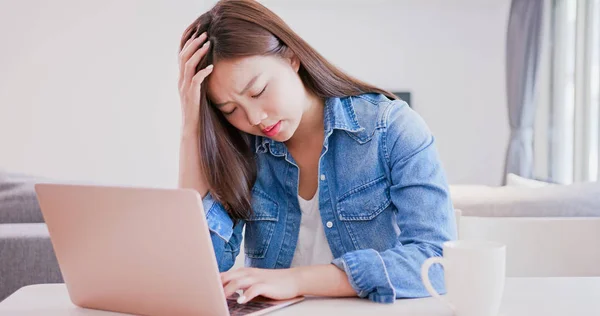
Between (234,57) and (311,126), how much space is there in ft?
0.77

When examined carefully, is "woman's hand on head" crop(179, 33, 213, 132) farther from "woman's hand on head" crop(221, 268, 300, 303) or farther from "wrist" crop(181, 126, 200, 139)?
"woman's hand on head" crop(221, 268, 300, 303)

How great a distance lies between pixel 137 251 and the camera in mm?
936

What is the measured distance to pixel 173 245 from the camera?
902 mm

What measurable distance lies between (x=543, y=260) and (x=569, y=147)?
416cm

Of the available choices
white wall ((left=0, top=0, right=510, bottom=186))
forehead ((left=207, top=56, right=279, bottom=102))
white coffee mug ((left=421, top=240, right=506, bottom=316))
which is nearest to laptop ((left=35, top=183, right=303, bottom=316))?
white coffee mug ((left=421, top=240, right=506, bottom=316))

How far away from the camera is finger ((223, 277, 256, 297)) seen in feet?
3.39

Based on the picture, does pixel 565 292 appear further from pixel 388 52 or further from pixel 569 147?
pixel 388 52

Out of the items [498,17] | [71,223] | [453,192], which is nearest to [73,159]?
[453,192]

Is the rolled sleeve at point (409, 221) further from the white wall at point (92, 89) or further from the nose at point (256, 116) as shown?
the white wall at point (92, 89)

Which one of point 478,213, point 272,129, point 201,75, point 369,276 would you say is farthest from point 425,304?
point 478,213

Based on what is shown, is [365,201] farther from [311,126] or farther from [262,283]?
[262,283]

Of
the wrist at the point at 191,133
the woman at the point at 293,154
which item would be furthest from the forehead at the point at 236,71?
the wrist at the point at 191,133

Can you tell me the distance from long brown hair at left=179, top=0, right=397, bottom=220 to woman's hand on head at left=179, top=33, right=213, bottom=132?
1 centimetres

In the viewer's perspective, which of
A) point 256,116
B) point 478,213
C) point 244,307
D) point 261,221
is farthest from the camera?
point 478,213
